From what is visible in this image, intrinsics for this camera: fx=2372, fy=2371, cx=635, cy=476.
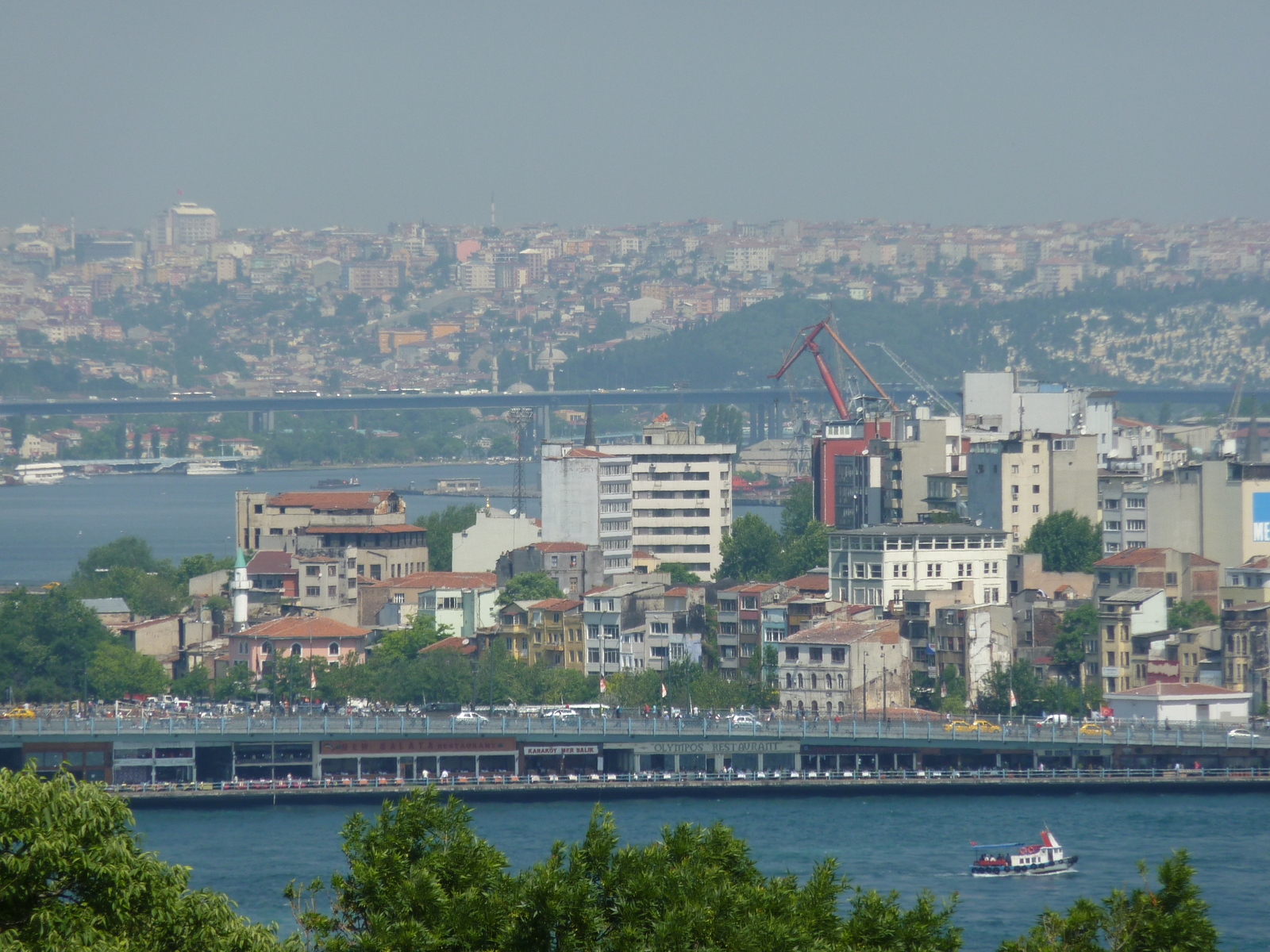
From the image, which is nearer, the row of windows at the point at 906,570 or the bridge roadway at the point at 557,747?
the bridge roadway at the point at 557,747

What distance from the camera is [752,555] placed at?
3359 cm

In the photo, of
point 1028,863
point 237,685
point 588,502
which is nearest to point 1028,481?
point 588,502

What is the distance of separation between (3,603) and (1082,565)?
13.4 meters

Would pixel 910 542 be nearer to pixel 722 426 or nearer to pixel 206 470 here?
pixel 722 426

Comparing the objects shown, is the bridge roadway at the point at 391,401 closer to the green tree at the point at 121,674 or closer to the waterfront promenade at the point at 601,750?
the green tree at the point at 121,674

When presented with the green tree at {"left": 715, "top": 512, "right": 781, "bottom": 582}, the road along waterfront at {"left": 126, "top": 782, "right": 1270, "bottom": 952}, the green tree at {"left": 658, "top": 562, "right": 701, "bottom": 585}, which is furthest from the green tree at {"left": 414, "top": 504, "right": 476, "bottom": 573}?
the road along waterfront at {"left": 126, "top": 782, "right": 1270, "bottom": 952}

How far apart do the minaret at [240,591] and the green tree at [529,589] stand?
10.3ft

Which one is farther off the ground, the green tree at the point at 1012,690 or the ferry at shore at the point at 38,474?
the ferry at shore at the point at 38,474

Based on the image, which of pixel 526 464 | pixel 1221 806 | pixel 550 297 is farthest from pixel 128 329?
pixel 1221 806

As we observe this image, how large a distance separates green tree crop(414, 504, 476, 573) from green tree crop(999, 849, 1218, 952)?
1000 inches

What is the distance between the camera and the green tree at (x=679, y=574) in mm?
32844

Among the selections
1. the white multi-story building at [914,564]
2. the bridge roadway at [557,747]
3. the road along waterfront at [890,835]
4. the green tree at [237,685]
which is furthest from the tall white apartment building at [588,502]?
the road along waterfront at [890,835]

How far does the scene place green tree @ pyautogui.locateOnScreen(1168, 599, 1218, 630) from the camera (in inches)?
990

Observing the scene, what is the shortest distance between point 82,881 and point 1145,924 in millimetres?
3449
